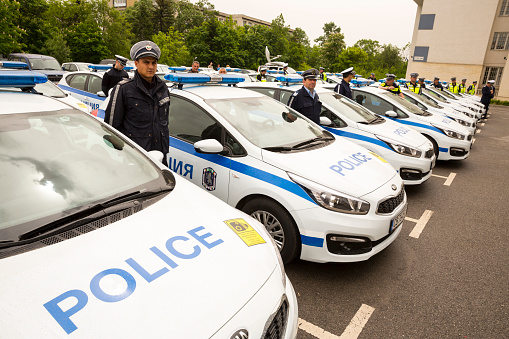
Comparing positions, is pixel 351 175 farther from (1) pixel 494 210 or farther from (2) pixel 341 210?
(1) pixel 494 210

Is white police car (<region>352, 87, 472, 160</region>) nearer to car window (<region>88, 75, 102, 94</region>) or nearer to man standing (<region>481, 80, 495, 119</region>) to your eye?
car window (<region>88, 75, 102, 94</region>)

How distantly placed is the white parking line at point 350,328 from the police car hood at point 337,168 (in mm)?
941

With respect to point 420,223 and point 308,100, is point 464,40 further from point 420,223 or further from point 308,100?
point 420,223

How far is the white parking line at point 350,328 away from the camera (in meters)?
2.23

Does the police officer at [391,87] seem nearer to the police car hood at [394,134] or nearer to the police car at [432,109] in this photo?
the police car at [432,109]

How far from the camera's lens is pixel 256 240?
1771 millimetres

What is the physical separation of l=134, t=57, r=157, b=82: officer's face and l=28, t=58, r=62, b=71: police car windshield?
13127 mm

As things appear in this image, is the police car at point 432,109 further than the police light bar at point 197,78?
Yes

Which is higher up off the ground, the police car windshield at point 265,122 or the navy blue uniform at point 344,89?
the navy blue uniform at point 344,89

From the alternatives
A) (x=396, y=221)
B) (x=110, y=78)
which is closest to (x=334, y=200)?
(x=396, y=221)

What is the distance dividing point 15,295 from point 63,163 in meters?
0.92

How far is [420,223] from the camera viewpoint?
406cm

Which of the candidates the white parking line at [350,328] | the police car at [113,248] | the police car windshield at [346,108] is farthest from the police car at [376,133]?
the police car at [113,248]

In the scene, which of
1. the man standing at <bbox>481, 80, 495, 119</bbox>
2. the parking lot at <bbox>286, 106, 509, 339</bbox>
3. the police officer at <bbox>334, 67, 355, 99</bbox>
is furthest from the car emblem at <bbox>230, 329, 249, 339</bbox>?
the man standing at <bbox>481, 80, 495, 119</bbox>
